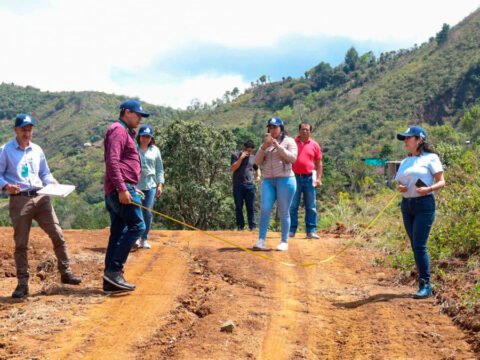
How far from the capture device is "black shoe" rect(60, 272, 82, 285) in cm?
582

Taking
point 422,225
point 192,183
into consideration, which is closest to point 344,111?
point 192,183

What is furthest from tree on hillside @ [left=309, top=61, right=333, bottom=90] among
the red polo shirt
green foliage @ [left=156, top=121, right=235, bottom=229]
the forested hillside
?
the red polo shirt

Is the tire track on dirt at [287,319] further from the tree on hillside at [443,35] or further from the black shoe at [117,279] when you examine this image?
the tree on hillside at [443,35]

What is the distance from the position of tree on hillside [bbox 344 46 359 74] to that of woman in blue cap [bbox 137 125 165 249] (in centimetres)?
11643

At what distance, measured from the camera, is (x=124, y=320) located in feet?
14.8

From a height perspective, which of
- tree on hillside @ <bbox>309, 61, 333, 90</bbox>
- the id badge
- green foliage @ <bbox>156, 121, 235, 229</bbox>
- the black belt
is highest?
tree on hillside @ <bbox>309, 61, 333, 90</bbox>

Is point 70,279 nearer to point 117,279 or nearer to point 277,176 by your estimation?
point 117,279

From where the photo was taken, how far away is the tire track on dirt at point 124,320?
3799 millimetres

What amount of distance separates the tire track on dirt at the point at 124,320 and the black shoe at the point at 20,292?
2.87 feet

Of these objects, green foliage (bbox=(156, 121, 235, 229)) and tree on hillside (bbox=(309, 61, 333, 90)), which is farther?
tree on hillside (bbox=(309, 61, 333, 90))

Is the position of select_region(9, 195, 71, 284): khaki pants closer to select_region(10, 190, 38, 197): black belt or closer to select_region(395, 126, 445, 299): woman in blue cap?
select_region(10, 190, 38, 197): black belt

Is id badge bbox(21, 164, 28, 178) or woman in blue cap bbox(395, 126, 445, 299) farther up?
id badge bbox(21, 164, 28, 178)

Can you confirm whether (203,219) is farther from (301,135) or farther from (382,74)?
(382,74)

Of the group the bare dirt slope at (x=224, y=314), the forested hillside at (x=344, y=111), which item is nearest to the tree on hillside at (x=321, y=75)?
the forested hillside at (x=344, y=111)
